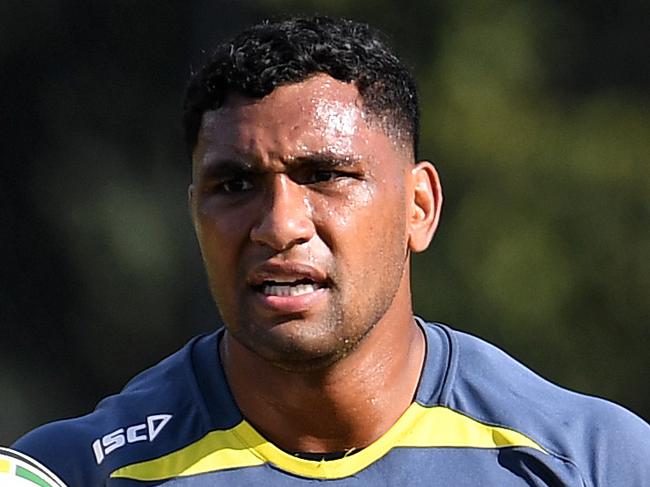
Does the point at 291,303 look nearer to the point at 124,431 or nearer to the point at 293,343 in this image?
the point at 293,343

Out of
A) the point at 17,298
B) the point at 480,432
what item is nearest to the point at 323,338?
the point at 480,432

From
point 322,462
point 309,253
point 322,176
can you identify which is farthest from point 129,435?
point 322,176

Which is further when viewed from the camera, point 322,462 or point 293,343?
point 322,462

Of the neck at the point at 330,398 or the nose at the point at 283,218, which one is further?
the neck at the point at 330,398

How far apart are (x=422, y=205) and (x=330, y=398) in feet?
1.38

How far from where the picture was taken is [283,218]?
3.01m

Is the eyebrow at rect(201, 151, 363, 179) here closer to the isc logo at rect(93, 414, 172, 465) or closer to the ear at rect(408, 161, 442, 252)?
the ear at rect(408, 161, 442, 252)

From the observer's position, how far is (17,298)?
348 inches

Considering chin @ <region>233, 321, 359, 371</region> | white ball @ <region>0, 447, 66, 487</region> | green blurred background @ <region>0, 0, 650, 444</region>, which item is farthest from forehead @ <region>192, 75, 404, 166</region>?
green blurred background @ <region>0, 0, 650, 444</region>

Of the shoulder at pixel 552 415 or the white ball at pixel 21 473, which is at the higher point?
the white ball at pixel 21 473

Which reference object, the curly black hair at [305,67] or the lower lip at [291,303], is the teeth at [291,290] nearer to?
the lower lip at [291,303]

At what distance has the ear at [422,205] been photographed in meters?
3.29

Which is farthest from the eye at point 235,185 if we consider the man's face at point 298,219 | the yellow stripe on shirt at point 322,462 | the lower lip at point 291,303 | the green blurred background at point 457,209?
the green blurred background at point 457,209

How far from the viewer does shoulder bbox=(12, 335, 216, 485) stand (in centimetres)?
316
